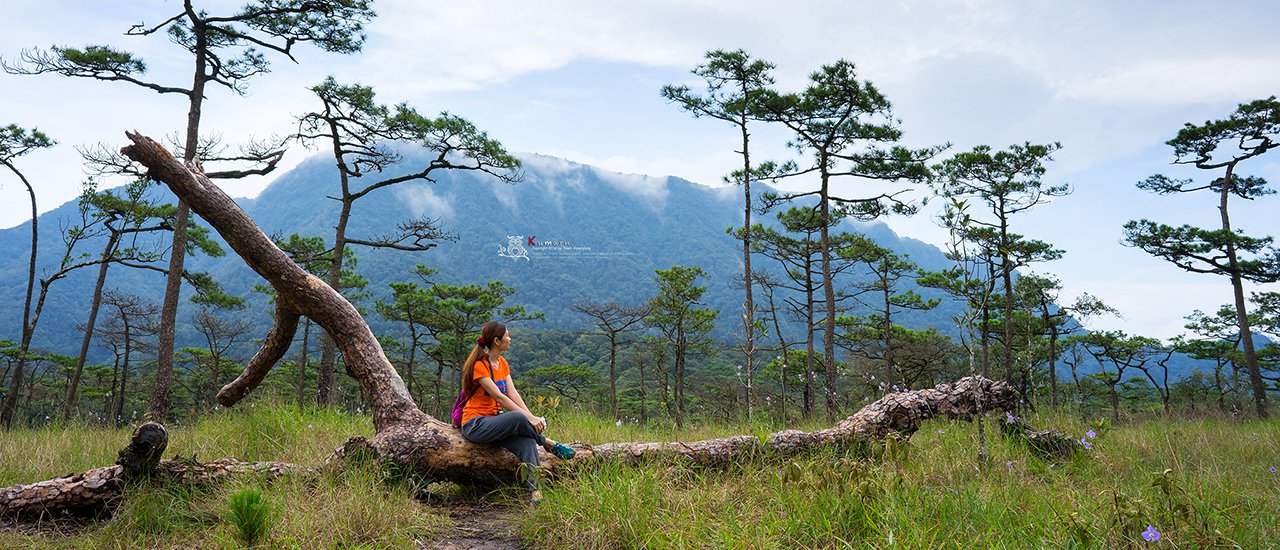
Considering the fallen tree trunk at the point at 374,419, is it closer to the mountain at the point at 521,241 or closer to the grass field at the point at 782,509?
the grass field at the point at 782,509

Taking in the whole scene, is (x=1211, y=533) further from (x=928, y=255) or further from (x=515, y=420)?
(x=928, y=255)

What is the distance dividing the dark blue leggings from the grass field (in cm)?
27

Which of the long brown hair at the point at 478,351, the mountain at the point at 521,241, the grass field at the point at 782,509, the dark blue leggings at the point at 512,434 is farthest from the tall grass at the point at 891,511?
the mountain at the point at 521,241

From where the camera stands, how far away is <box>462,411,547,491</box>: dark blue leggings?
13.8 ft

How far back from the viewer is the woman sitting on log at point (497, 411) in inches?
167

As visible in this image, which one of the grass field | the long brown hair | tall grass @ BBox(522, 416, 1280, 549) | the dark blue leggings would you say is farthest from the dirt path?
the long brown hair

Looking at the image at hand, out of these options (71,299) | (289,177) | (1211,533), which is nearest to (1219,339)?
(1211,533)

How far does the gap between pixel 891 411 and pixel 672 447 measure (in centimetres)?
210

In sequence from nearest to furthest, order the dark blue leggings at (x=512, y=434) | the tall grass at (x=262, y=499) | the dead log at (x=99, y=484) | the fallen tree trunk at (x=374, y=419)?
the tall grass at (x=262, y=499)
the dead log at (x=99, y=484)
the fallen tree trunk at (x=374, y=419)
the dark blue leggings at (x=512, y=434)

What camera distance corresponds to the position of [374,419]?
15.9ft

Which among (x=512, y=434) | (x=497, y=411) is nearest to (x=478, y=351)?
(x=497, y=411)

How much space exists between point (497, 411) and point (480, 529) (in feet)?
3.04

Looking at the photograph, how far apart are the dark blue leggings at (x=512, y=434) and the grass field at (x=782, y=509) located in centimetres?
27

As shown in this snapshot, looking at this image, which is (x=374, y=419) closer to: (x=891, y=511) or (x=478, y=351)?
(x=478, y=351)
